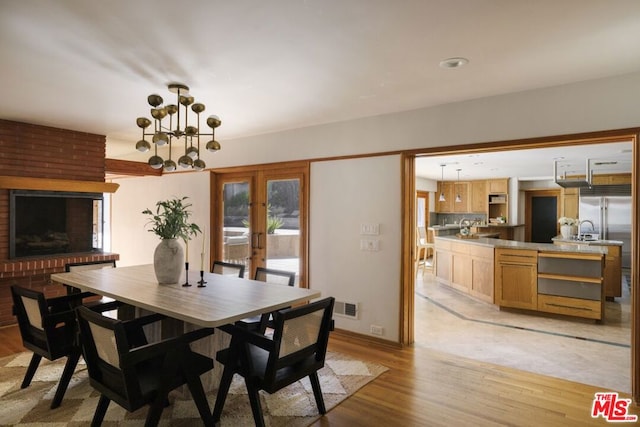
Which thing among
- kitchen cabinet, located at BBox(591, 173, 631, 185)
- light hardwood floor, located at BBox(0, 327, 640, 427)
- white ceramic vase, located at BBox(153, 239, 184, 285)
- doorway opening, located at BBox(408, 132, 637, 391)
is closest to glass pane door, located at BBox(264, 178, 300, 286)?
doorway opening, located at BBox(408, 132, 637, 391)

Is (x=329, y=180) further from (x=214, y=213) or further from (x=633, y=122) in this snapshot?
(x=633, y=122)

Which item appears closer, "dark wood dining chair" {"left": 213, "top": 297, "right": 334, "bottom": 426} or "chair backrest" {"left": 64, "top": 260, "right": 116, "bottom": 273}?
"dark wood dining chair" {"left": 213, "top": 297, "right": 334, "bottom": 426}

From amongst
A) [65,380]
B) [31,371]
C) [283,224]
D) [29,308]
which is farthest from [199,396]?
[283,224]

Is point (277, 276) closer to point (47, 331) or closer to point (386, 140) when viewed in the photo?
point (47, 331)

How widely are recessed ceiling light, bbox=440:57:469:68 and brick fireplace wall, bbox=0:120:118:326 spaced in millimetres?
4789

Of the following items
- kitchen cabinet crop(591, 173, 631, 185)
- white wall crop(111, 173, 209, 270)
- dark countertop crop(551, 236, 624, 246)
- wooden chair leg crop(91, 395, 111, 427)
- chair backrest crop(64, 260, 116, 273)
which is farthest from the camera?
kitchen cabinet crop(591, 173, 631, 185)

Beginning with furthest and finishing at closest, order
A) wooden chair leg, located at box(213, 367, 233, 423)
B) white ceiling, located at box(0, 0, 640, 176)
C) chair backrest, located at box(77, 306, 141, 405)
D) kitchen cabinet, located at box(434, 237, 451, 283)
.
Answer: kitchen cabinet, located at box(434, 237, 451, 283)
wooden chair leg, located at box(213, 367, 233, 423)
white ceiling, located at box(0, 0, 640, 176)
chair backrest, located at box(77, 306, 141, 405)

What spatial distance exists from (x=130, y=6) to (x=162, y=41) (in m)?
0.39

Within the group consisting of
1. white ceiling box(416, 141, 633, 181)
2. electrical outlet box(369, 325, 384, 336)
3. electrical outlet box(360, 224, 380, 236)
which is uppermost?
white ceiling box(416, 141, 633, 181)

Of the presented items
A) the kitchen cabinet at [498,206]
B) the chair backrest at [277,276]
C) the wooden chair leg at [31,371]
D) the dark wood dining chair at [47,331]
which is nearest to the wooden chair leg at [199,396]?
the dark wood dining chair at [47,331]

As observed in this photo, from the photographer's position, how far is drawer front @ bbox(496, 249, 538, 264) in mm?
5000

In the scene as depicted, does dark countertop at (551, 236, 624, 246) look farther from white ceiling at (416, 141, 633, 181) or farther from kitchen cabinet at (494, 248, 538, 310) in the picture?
kitchen cabinet at (494, 248, 538, 310)

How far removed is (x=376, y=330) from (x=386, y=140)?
205 cm

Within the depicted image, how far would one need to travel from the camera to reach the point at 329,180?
4.37 m
